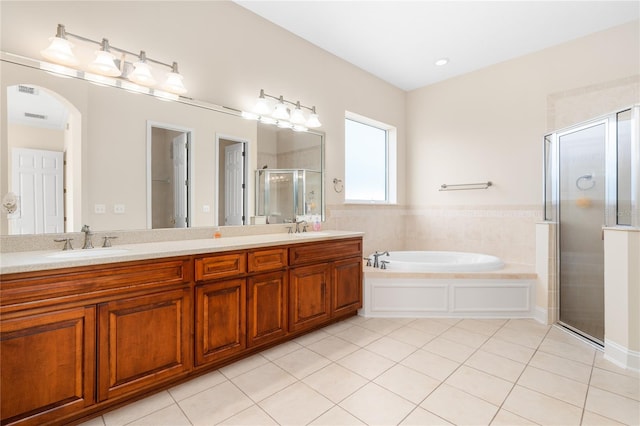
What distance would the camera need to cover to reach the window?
412 cm

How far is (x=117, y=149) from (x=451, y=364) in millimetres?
2759

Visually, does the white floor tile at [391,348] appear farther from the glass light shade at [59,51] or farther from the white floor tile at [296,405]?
the glass light shade at [59,51]

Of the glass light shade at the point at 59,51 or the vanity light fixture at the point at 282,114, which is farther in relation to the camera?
the vanity light fixture at the point at 282,114

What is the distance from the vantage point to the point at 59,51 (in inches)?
72.6

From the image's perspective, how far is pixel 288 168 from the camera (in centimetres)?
320

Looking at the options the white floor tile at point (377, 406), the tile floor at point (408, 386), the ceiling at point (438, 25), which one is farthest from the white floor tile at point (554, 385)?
the ceiling at point (438, 25)

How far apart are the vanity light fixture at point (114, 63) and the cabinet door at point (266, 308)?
62.4 inches

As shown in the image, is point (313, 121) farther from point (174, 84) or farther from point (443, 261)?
point (443, 261)

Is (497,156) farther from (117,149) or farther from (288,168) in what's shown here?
(117,149)

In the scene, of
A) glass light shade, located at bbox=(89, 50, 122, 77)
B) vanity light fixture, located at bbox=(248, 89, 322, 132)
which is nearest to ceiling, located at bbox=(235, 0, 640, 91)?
vanity light fixture, located at bbox=(248, 89, 322, 132)

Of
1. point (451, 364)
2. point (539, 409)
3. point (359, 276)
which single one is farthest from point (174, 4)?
point (539, 409)

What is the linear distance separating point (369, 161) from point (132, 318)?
3.52 meters

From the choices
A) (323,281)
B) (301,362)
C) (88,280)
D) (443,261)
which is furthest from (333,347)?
(443,261)

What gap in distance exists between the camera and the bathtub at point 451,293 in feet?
10.3
